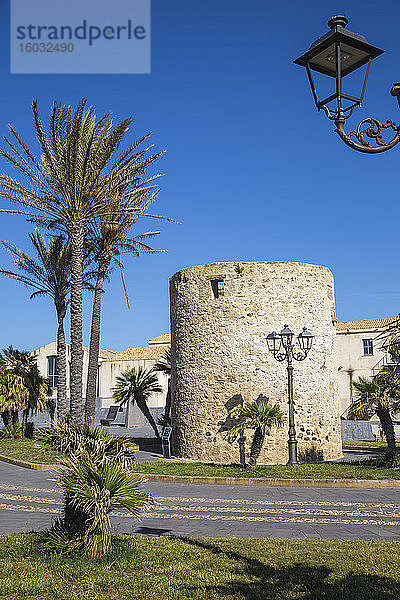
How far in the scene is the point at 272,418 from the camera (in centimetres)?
1642

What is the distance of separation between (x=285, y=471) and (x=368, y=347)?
1064 inches

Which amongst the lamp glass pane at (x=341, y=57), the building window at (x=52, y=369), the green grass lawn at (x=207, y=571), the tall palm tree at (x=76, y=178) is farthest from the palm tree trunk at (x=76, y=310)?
the building window at (x=52, y=369)

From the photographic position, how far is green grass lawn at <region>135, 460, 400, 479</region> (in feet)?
44.8

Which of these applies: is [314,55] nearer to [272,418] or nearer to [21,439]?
[272,418]

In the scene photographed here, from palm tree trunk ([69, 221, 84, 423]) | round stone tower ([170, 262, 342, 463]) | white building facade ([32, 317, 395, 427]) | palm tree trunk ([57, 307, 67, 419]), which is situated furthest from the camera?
white building facade ([32, 317, 395, 427])

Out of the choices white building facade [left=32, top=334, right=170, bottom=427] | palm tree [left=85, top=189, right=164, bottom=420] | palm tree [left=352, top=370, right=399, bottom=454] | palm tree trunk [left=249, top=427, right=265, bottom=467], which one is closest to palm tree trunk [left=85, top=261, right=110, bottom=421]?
palm tree [left=85, top=189, right=164, bottom=420]

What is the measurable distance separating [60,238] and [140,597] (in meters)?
22.1

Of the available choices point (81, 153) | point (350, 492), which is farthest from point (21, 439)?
point (350, 492)

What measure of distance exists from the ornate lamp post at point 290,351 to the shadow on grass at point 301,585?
32.5 feet

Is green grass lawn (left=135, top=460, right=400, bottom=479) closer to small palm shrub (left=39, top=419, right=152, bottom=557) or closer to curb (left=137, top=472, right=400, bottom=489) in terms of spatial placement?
curb (left=137, top=472, right=400, bottom=489)

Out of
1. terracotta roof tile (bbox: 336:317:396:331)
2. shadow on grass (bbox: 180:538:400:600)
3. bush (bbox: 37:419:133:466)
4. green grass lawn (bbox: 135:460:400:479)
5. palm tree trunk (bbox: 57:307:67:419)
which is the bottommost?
green grass lawn (bbox: 135:460:400:479)

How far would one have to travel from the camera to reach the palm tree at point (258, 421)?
16281 millimetres

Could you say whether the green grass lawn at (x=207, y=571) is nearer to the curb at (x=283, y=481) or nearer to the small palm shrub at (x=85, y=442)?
the small palm shrub at (x=85, y=442)

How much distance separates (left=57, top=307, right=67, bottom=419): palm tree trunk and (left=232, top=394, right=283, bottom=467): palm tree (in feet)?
23.3
